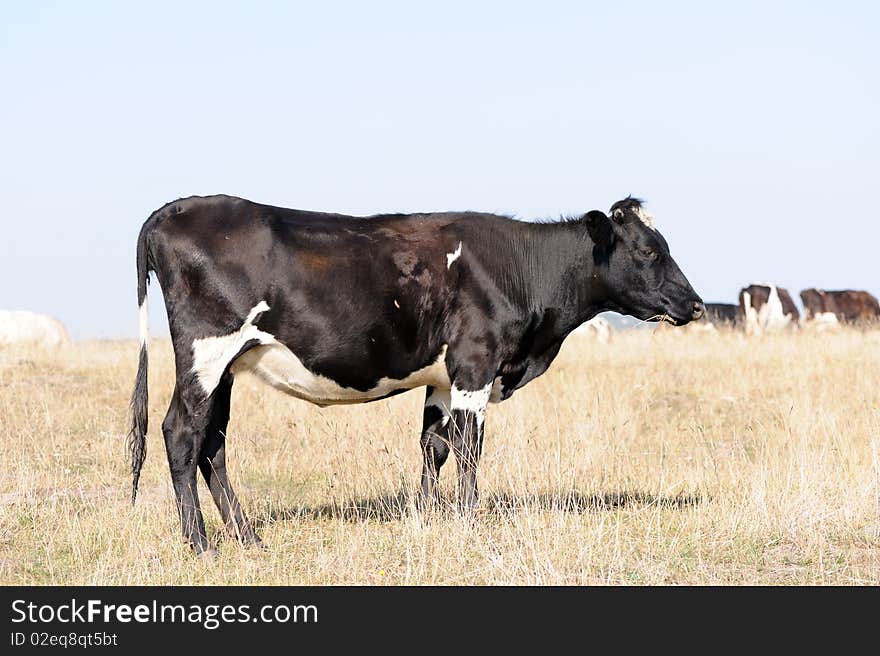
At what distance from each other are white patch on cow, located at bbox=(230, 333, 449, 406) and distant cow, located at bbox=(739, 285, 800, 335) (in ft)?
93.4

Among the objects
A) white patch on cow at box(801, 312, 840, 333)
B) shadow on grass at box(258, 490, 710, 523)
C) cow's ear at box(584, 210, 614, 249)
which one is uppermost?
cow's ear at box(584, 210, 614, 249)

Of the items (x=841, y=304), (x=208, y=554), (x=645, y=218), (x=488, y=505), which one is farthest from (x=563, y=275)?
(x=841, y=304)

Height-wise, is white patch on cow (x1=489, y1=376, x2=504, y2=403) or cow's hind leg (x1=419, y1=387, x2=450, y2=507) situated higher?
white patch on cow (x1=489, y1=376, x2=504, y2=403)

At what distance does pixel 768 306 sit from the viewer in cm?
3650

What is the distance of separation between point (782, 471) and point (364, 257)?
15.0ft

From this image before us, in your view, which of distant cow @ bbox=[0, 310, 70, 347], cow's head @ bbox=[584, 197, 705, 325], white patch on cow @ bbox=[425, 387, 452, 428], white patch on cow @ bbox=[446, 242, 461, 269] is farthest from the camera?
→ distant cow @ bbox=[0, 310, 70, 347]

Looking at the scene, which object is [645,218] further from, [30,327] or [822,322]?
[822,322]

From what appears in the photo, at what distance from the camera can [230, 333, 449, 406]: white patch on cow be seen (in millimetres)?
8258

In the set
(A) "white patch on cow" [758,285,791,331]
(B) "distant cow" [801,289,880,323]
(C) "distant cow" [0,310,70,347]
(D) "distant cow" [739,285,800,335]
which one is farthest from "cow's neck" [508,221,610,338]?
(B) "distant cow" [801,289,880,323]

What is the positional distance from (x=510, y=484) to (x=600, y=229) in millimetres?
2351

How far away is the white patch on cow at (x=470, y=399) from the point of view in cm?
873

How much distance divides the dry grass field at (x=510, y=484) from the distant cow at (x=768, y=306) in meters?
17.7

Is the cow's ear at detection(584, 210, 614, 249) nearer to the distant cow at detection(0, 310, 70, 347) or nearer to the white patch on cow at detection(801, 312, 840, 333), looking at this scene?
the distant cow at detection(0, 310, 70, 347)

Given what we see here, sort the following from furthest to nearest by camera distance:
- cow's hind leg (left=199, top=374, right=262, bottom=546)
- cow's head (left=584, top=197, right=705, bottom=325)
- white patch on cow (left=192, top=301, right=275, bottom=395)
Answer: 1. cow's head (left=584, top=197, right=705, bottom=325)
2. cow's hind leg (left=199, top=374, right=262, bottom=546)
3. white patch on cow (left=192, top=301, right=275, bottom=395)
